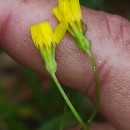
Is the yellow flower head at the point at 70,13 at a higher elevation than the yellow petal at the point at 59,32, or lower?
higher

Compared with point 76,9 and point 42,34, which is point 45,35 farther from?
point 76,9

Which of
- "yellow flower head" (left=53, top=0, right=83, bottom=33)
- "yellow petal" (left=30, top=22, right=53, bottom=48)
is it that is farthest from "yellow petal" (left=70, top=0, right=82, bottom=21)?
"yellow petal" (left=30, top=22, right=53, bottom=48)

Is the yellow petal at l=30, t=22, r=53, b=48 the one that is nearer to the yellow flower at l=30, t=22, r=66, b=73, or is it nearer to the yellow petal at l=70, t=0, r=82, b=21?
the yellow flower at l=30, t=22, r=66, b=73

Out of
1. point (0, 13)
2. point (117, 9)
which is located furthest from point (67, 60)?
point (117, 9)

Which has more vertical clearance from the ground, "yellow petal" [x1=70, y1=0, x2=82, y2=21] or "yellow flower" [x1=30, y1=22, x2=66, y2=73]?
"yellow petal" [x1=70, y1=0, x2=82, y2=21]

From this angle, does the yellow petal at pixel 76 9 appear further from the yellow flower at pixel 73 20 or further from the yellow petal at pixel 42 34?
the yellow petal at pixel 42 34

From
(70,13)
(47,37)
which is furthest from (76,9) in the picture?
(47,37)

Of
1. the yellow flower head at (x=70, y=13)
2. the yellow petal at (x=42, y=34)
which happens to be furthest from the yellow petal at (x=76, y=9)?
the yellow petal at (x=42, y=34)
